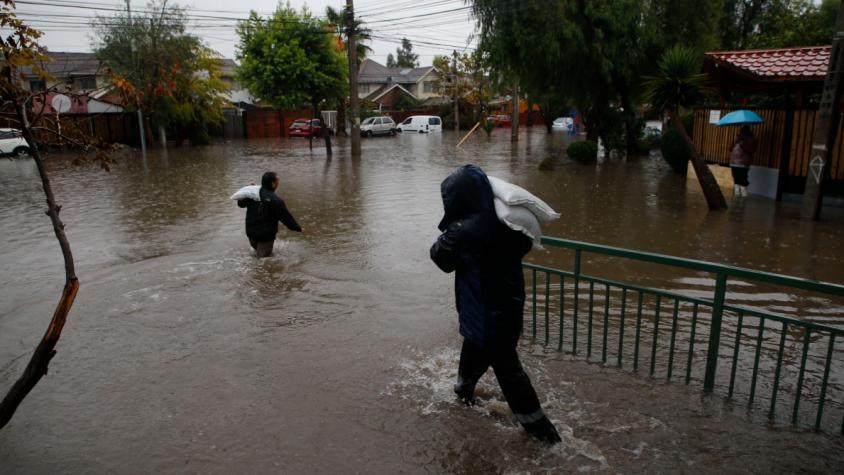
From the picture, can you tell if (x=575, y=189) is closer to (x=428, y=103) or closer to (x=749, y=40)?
(x=749, y=40)

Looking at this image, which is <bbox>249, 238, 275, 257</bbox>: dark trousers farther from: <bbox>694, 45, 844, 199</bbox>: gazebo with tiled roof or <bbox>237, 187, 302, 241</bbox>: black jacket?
<bbox>694, 45, 844, 199</bbox>: gazebo with tiled roof

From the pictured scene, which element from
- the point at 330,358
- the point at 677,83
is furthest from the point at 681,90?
the point at 330,358

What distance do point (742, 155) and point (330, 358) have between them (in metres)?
10.9

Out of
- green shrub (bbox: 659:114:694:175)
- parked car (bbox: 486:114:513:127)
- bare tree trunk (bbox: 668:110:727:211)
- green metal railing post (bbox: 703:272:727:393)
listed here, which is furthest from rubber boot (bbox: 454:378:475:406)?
parked car (bbox: 486:114:513:127)

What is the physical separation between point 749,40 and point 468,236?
28660mm

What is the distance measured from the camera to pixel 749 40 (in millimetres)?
26891

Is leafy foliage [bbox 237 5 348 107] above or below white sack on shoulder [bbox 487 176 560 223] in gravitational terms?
above

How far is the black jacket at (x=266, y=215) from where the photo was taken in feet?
25.2

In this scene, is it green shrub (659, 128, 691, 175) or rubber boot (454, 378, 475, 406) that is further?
green shrub (659, 128, 691, 175)

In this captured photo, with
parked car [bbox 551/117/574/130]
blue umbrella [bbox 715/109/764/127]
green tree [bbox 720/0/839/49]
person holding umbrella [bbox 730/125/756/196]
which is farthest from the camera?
parked car [bbox 551/117/574/130]

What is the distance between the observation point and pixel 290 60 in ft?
89.4

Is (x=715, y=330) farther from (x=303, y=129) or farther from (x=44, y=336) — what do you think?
(x=303, y=129)

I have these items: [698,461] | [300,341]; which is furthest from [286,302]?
[698,461]

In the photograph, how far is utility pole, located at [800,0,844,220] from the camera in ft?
31.4
